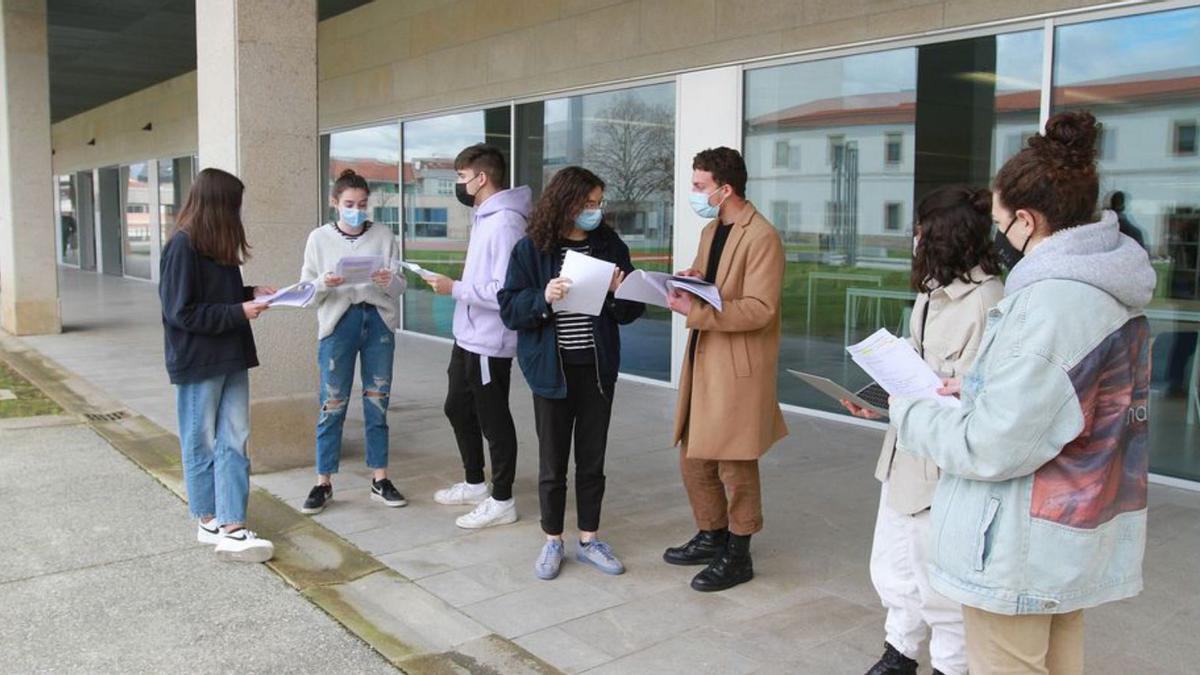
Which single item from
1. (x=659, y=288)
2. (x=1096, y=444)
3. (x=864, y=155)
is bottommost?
(x=1096, y=444)

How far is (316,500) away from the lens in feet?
17.0

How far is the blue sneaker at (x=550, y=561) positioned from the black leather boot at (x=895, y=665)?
154cm

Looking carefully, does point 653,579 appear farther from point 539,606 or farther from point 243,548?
point 243,548

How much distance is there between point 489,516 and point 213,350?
1576 mm

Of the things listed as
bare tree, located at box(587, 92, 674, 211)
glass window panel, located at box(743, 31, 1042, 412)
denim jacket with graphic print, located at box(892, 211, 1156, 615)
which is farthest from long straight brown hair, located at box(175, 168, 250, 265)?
bare tree, located at box(587, 92, 674, 211)

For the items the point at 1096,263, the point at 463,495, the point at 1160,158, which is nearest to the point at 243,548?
the point at 463,495

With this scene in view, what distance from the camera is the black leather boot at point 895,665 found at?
320cm

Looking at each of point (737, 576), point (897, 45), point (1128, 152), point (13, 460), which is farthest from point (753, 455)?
point (13, 460)

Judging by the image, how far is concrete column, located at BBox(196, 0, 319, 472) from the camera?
5719mm

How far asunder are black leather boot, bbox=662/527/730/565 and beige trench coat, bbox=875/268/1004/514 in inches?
54.4

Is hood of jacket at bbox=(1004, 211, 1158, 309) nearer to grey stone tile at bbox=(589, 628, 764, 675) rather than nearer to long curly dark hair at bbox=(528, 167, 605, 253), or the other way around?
grey stone tile at bbox=(589, 628, 764, 675)

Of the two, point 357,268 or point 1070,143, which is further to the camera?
point 357,268

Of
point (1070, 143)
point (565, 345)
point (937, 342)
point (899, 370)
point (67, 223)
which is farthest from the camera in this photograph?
point (67, 223)

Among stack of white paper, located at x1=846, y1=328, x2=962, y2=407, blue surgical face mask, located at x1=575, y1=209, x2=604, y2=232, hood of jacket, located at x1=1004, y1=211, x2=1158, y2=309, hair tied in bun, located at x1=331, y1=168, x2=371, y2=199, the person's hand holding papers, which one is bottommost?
stack of white paper, located at x1=846, y1=328, x2=962, y2=407
